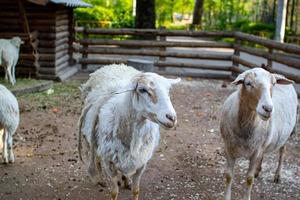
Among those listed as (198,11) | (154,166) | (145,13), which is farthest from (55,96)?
(198,11)

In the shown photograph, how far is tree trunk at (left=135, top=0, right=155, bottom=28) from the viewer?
17766 mm

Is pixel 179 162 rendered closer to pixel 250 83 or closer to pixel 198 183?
pixel 198 183

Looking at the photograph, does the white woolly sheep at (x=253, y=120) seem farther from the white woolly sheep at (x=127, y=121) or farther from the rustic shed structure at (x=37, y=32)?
the rustic shed structure at (x=37, y=32)

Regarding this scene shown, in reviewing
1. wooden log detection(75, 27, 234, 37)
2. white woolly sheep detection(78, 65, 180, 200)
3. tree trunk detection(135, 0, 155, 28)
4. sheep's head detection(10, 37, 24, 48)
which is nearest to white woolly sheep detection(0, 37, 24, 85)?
sheep's head detection(10, 37, 24, 48)

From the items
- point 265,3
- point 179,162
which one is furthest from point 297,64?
point 265,3

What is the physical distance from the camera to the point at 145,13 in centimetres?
1778

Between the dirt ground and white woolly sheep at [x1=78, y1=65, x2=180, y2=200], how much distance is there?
0.73 m

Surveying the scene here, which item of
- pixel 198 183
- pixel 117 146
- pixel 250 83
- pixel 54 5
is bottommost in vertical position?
pixel 198 183

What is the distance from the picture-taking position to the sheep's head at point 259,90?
3.73m

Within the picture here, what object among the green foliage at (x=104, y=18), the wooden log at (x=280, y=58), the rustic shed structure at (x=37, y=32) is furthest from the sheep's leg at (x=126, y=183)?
the green foliage at (x=104, y=18)

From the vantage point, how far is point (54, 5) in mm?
10750

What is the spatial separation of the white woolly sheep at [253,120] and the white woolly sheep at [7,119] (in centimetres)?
268

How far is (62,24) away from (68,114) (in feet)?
15.2

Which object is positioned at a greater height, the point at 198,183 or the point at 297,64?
the point at 297,64
